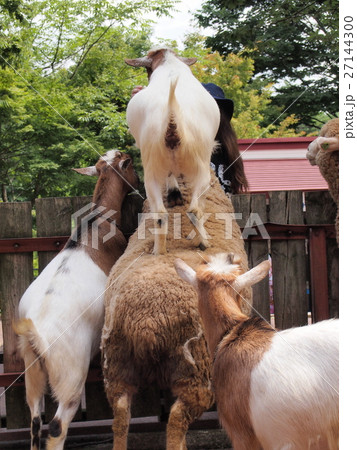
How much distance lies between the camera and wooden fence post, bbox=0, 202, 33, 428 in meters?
4.83

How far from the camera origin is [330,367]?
257 cm

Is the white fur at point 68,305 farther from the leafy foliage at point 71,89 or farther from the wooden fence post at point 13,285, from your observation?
the leafy foliage at point 71,89

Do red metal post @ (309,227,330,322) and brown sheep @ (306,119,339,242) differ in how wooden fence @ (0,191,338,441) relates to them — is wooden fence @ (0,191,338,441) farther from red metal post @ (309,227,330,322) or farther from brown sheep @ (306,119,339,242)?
brown sheep @ (306,119,339,242)

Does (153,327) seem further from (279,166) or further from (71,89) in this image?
(71,89)

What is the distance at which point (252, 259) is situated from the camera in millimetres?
5078

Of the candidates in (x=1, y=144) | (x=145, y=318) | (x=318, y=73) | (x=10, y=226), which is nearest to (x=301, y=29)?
(x=318, y=73)

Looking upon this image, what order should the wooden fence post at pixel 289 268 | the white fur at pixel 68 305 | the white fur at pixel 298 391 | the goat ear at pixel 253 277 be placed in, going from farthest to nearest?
the wooden fence post at pixel 289 268 < the white fur at pixel 68 305 < the goat ear at pixel 253 277 < the white fur at pixel 298 391

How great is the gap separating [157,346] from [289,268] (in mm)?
1787

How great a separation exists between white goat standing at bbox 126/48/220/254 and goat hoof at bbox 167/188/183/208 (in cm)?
21

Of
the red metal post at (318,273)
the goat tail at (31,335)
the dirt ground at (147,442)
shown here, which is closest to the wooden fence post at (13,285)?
the dirt ground at (147,442)

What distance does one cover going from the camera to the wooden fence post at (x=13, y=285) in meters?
4.83

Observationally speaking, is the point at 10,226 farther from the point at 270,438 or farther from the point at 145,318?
the point at 270,438

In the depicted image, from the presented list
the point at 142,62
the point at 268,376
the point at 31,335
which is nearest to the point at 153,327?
the point at 31,335

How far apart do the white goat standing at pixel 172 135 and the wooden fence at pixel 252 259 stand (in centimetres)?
97
